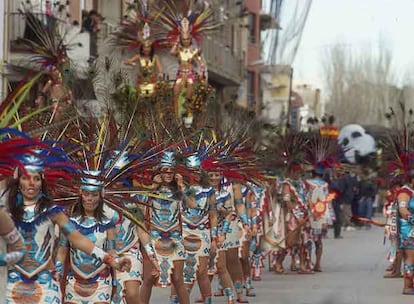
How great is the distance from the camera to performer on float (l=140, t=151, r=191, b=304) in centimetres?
1303

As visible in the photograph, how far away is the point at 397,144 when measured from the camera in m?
19.3

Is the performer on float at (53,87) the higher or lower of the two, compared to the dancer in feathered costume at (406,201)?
Result: higher

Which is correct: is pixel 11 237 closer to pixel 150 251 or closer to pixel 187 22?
pixel 150 251

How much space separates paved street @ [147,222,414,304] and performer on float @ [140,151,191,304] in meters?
3.73

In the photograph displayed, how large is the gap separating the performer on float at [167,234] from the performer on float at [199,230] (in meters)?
0.63

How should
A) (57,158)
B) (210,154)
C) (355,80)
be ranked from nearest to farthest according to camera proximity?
1. (57,158)
2. (210,154)
3. (355,80)

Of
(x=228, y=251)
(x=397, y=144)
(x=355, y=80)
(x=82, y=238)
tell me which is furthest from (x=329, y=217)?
(x=355, y=80)

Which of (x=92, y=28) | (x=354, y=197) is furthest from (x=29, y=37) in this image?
(x=354, y=197)

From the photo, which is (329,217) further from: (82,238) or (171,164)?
(82,238)

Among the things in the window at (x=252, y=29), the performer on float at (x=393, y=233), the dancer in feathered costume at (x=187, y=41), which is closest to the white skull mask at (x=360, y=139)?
the window at (x=252, y=29)

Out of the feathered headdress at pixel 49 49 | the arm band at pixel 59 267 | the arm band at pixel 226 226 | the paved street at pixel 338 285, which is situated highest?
the feathered headdress at pixel 49 49

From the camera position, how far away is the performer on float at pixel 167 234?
13.0m

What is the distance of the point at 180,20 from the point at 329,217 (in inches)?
284

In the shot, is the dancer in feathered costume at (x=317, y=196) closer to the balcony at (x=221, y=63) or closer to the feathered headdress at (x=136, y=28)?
the feathered headdress at (x=136, y=28)
